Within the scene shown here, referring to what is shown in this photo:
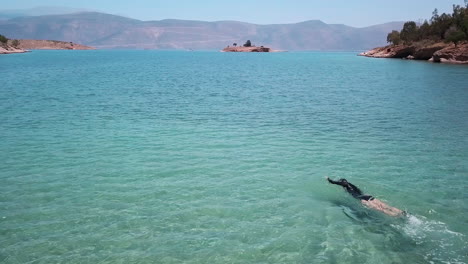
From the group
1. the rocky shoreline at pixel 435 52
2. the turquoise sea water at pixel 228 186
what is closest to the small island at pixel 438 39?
the rocky shoreline at pixel 435 52

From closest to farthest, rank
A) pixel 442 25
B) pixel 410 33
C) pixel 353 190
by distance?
pixel 353 190, pixel 442 25, pixel 410 33

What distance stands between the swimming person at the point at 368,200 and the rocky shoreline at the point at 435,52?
102563 millimetres

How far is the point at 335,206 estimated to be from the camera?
47.2 ft

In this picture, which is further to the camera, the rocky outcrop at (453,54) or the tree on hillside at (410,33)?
the tree on hillside at (410,33)

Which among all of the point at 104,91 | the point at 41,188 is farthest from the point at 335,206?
the point at 104,91

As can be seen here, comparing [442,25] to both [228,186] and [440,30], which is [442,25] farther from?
[228,186]

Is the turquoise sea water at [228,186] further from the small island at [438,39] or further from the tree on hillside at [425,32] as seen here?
the tree on hillside at [425,32]

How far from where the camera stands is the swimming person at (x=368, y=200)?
13406 millimetres

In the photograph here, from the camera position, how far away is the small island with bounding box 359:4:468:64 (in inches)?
4154

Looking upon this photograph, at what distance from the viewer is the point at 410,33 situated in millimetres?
163875

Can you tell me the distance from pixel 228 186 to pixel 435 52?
116482mm

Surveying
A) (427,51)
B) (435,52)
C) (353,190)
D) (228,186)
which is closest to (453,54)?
(435,52)

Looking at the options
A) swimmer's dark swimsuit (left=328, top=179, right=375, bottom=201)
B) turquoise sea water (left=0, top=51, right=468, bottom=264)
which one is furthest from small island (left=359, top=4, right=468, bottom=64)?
swimmer's dark swimsuit (left=328, top=179, right=375, bottom=201)

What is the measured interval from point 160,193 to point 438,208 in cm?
1079
